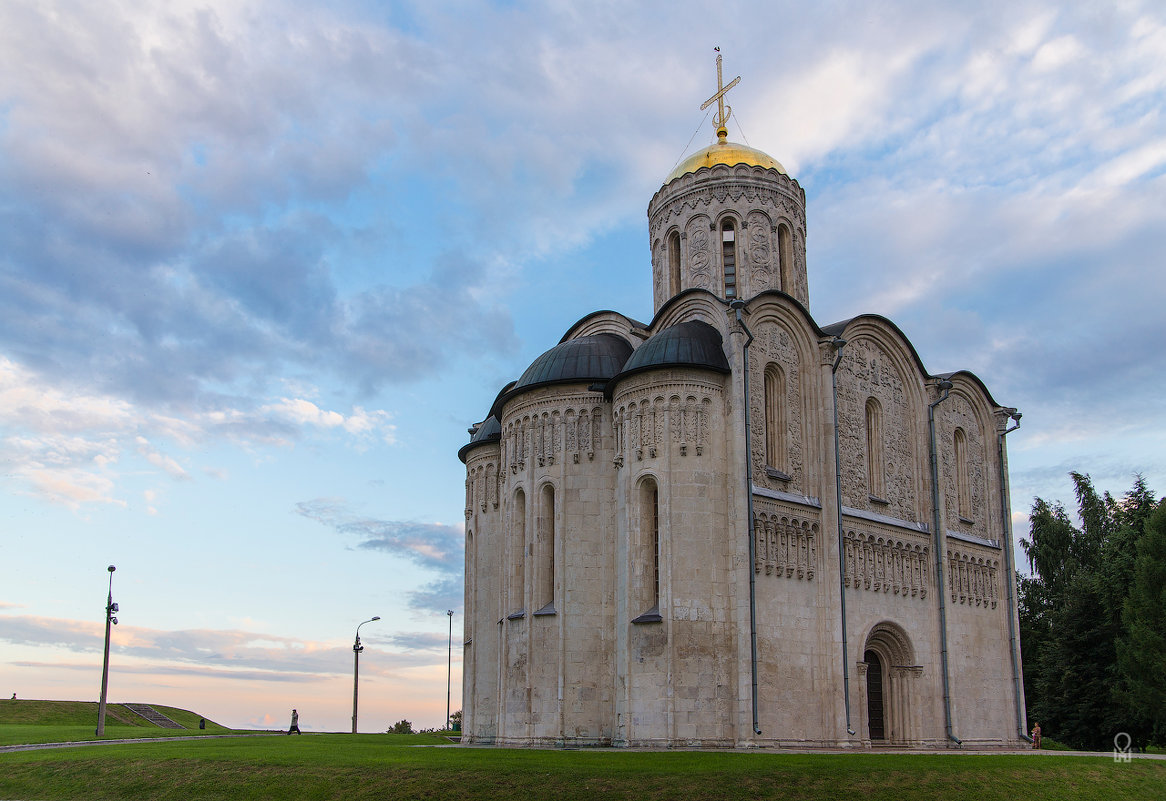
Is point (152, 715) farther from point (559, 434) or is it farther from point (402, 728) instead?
point (559, 434)

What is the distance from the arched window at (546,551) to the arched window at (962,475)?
12.7m

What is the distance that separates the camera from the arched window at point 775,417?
974 inches

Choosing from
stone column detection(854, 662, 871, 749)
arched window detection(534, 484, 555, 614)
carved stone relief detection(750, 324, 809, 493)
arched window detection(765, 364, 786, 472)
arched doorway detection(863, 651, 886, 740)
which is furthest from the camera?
arched doorway detection(863, 651, 886, 740)

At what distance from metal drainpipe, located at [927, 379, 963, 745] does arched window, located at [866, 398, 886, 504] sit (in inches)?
78.7

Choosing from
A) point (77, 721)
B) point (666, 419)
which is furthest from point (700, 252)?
point (77, 721)

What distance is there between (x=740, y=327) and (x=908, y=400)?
7.91m

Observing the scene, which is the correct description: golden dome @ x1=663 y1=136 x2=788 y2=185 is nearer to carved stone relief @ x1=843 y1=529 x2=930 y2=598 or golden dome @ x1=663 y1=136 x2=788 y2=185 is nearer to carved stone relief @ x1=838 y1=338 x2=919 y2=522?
carved stone relief @ x1=838 y1=338 x2=919 y2=522

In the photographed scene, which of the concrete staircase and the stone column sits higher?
the stone column

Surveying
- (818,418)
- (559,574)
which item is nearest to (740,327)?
(818,418)

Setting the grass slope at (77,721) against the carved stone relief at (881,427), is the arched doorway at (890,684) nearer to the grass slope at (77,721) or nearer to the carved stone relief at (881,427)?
the carved stone relief at (881,427)

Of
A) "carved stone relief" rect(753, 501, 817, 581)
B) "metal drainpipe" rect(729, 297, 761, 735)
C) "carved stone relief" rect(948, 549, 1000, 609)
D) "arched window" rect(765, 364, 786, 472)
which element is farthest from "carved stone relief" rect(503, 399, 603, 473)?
"carved stone relief" rect(948, 549, 1000, 609)

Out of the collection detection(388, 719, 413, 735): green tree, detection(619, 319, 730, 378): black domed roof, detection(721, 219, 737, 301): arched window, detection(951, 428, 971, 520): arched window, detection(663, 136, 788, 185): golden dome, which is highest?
detection(663, 136, 788, 185): golden dome

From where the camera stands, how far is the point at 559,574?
24.6 m

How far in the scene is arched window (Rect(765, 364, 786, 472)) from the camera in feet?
81.1
